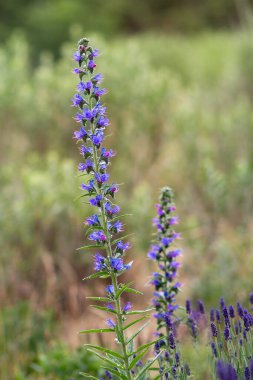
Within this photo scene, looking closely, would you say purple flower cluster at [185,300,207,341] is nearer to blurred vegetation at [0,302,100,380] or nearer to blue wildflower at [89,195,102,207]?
blue wildflower at [89,195,102,207]

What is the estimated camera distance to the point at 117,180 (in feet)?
23.4

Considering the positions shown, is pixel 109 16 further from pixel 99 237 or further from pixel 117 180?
pixel 99 237

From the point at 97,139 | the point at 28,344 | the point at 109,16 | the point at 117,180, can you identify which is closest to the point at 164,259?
the point at 97,139

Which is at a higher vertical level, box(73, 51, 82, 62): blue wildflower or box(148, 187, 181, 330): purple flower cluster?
box(73, 51, 82, 62): blue wildflower

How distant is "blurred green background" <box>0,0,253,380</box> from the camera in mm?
5355


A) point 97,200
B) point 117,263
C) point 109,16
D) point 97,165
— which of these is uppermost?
point 109,16

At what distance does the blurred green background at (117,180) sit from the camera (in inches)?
211

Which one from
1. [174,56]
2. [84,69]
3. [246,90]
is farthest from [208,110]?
[84,69]

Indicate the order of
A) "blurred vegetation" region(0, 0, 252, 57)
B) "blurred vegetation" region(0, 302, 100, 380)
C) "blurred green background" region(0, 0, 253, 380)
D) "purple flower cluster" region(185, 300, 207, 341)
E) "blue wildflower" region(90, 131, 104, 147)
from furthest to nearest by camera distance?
"blurred vegetation" region(0, 0, 252, 57)
"blurred green background" region(0, 0, 253, 380)
"blurred vegetation" region(0, 302, 100, 380)
"purple flower cluster" region(185, 300, 207, 341)
"blue wildflower" region(90, 131, 104, 147)

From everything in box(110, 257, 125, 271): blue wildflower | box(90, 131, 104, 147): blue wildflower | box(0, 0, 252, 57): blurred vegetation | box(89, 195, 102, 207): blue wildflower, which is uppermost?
box(0, 0, 252, 57): blurred vegetation

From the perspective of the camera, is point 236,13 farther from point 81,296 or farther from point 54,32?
point 81,296

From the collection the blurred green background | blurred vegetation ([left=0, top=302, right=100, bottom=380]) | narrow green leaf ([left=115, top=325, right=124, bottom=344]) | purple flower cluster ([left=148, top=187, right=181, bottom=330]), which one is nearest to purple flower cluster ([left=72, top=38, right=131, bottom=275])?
narrow green leaf ([left=115, top=325, right=124, bottom=344])

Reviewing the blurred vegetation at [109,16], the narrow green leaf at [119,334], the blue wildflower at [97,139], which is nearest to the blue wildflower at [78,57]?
the blue wildflower at [97,139]

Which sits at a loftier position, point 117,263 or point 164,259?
point 164,259
